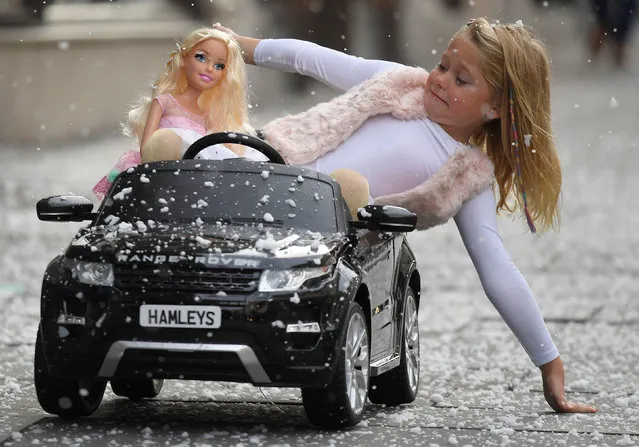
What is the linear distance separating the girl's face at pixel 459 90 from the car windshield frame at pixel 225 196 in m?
0.96

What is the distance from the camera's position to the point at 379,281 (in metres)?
8.59

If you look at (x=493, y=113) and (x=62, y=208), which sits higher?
(x=493, y=113)

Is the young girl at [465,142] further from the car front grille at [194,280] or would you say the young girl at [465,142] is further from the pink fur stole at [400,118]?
the car front grille at [194,280]

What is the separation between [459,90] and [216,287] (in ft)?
7.15

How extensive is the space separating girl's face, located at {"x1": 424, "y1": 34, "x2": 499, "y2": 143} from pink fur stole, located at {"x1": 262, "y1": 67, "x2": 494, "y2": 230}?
11cm

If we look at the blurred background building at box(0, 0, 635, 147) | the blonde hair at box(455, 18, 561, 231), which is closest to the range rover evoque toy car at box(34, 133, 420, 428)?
the blonde hair at box(455, 18, 561, 231)

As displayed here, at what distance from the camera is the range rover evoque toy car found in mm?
7539

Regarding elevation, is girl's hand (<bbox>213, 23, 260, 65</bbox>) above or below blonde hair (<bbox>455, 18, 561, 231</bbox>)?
above

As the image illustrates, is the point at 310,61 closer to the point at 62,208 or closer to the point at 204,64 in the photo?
the point at 204,64

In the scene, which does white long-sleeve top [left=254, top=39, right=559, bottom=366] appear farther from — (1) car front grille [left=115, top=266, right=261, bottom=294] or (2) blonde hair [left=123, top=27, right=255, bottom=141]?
(1) car front grille [left=115, top=266, right=261, bottom=294]

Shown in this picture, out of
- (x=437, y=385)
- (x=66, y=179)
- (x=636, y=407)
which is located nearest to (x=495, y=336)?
(x=437, y=385)

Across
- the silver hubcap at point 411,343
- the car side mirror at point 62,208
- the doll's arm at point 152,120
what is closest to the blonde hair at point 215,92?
the doll's arm at point 152,120

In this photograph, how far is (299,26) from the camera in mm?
41406

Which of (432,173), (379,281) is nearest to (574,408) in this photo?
(379,281)
